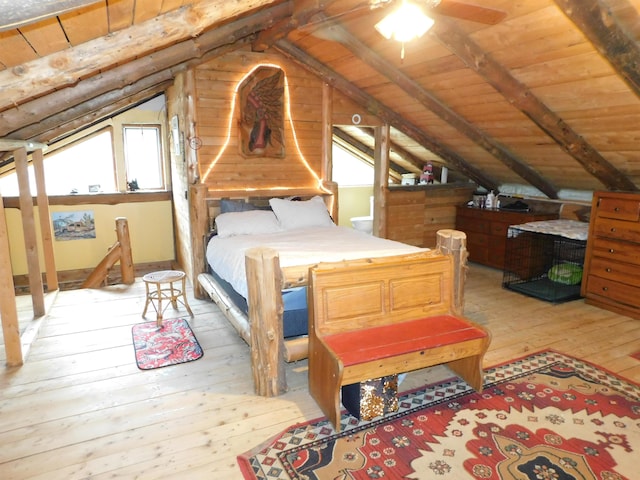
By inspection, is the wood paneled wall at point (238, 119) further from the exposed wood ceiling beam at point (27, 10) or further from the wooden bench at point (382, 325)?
the exposed wood ceiling beam at point (27, 10)

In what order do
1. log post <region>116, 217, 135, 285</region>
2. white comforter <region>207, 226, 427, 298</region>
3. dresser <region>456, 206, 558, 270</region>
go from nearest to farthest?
white comforter <region>207, 226, 427, 298</region> < log post <region>116, 217, 135, 285</region> < dresser <region>456, 206, 558, 270</region>

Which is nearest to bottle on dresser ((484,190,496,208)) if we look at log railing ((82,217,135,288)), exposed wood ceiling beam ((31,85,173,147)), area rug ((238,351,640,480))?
area rug ((238,351,640,480))

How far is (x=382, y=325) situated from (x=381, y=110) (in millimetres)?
3356

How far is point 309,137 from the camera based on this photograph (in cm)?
496

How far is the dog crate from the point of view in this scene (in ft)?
14.4

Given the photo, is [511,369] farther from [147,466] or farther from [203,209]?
[203,209]

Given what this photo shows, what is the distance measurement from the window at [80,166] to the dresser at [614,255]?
18.8 feet

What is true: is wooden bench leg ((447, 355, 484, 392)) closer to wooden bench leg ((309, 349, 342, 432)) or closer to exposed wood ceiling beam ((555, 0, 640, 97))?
wooden bench leg ((309, 349, 342, 432))

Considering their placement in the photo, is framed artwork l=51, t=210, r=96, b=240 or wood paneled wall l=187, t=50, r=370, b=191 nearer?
wood paneled wall l=187, t=50, r=370, b=191

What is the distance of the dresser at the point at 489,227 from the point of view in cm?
507

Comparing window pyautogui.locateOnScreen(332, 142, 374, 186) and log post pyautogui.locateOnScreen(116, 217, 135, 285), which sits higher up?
window pyautogui.locateOnScreen(332, 142, 374, 186)

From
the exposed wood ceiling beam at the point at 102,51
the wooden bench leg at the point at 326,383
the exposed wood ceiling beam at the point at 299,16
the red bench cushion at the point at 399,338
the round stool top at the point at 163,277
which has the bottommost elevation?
the wooden bench leg at the point at 326,383

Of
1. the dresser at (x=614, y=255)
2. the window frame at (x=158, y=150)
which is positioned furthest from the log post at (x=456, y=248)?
the window frame at (x=158, y=150)

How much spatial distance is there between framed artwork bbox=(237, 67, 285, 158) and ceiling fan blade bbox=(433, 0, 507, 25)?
267 centimetres
